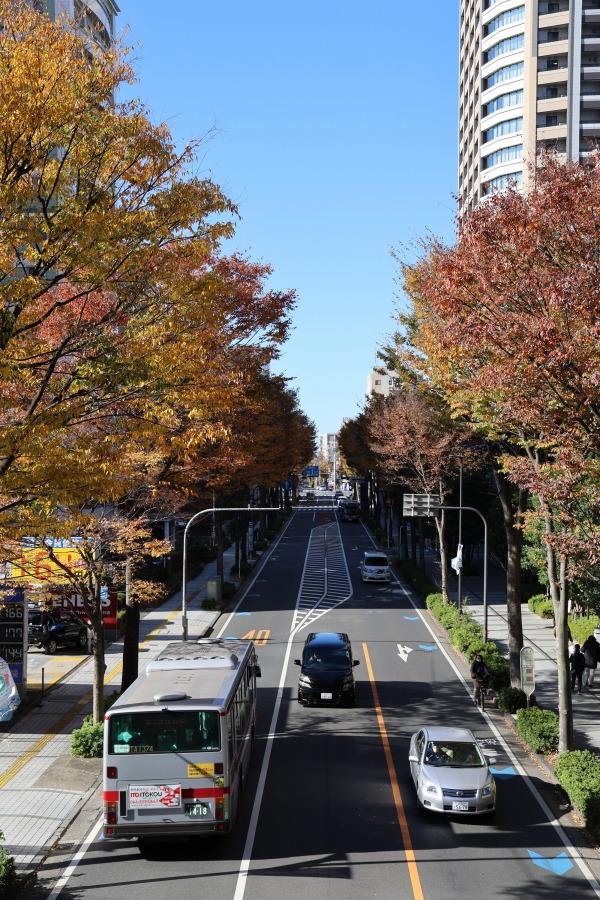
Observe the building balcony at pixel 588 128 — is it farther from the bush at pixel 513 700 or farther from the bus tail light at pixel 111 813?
the bus tail light at pixel 111 813

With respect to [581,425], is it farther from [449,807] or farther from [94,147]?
[94,147]

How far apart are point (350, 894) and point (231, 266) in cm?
2595

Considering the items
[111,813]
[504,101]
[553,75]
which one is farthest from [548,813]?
[504,101]

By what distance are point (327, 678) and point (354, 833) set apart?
9.63 meters

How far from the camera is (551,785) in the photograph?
1855 cm

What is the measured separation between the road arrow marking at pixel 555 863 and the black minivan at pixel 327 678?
1062 cm

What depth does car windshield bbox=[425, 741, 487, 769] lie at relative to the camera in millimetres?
16877

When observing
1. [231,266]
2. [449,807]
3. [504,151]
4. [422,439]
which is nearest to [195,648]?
[449,807]

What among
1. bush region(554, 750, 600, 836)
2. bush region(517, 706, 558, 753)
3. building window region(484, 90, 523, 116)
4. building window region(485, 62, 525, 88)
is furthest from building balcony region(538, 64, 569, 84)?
bush region(554, 750, 600, 836)

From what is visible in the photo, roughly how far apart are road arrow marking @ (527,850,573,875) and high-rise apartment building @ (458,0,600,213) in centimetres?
5945

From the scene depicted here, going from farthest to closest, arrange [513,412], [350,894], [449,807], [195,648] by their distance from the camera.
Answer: [195,648] → [513,412] → [449,807] → [350,894]

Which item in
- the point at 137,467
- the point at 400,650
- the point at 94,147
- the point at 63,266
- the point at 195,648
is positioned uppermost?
the point at 94,147

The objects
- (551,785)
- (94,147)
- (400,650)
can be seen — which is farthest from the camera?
(400,650)

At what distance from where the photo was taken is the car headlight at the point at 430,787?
1617 cm
